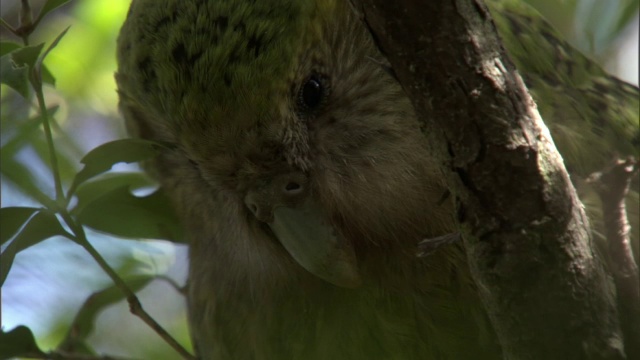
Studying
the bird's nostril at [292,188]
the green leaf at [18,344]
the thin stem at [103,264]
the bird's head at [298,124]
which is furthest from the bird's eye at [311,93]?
the green leaf at [18,344]

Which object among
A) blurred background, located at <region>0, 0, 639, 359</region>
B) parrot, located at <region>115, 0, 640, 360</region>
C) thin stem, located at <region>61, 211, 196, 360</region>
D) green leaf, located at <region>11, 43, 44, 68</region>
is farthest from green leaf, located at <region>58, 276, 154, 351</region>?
green leaf, located at <region>11, 43, 44, 68</region>

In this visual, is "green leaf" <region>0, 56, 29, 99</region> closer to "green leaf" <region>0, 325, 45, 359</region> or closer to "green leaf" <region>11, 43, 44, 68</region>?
"green leaf" <region>11, 43, 44, 68</region>

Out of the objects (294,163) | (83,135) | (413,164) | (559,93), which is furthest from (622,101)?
(83,135)

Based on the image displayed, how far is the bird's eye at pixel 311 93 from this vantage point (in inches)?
72.7

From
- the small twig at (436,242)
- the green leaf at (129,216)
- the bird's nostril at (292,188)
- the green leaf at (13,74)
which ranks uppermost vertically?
the green leaf at (13,74)

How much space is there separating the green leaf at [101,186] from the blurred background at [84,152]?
0.23 ft

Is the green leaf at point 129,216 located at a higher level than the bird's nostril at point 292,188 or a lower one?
lower

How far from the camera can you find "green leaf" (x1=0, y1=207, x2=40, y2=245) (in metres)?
1.71

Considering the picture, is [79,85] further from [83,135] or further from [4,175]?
[4,175]

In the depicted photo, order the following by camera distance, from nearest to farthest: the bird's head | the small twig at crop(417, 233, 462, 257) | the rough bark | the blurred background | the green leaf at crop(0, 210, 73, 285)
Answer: the rough bark → the small twig at crop(417, 233, 462, 257) → the green leaf at crop(0, 210, 73, 285) → the bird's head → the blurred background

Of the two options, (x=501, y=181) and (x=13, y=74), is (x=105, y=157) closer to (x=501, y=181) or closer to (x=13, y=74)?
(x=13, y=74)

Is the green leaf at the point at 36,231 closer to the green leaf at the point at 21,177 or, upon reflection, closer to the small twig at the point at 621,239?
the green leaf at the point at 21,177

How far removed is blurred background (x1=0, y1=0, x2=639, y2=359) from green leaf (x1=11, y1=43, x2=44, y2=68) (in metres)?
0.28

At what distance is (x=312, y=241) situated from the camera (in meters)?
1.74
